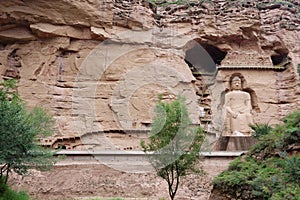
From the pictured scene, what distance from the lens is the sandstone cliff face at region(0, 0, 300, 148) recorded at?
16422mm

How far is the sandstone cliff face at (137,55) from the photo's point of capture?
16422mm

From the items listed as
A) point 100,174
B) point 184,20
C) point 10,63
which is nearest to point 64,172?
point 100,174

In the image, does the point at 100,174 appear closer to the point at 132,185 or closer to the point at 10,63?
the point at 132,185

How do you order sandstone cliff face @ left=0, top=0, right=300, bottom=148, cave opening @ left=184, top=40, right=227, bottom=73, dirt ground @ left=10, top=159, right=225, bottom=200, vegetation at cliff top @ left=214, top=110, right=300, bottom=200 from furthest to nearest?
cave opening @ left=184, top=40, right=227, bottom=73
sandstone cliff face @ left=0, top=0, right=300, bottom=148
dirt ground @ left=10, top=159, right=225, bottom=200
vegetation at cliff top @ left=214, top=110, right=300, bottom=200

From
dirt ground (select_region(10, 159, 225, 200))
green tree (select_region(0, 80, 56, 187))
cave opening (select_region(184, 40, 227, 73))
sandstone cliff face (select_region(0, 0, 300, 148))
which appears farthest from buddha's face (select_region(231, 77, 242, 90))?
green tree (select_region(0, 80, 56, 187))

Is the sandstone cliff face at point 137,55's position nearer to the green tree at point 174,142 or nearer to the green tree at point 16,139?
the green tree at point 16,139

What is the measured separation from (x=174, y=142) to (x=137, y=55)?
33.4ft

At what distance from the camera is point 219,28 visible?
63.1 ft

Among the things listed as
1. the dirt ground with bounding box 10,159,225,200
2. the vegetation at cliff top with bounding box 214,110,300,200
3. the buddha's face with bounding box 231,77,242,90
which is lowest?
the dirt ground with bounding box 10,159,225,200

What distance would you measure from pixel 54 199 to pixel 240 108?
1015cm

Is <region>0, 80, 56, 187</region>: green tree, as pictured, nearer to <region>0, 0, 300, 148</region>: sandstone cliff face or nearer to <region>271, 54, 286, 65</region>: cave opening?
<region>0, 0, 300, 148</region>: sandstone cliff face

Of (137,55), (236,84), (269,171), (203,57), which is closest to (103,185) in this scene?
(269,171)

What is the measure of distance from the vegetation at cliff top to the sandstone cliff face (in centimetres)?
828

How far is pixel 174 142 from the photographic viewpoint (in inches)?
332
